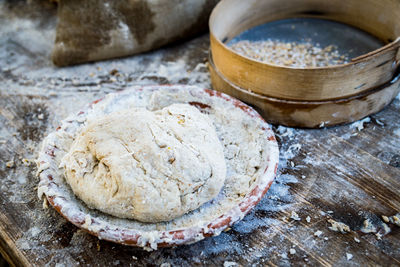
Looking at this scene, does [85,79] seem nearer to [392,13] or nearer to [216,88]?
[216,88]

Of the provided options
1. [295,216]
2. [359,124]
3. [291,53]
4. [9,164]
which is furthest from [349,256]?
[9,164]

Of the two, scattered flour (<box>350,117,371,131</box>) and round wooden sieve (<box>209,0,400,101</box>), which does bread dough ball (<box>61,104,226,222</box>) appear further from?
scattered flour (<box>350,117,371,131</box>)

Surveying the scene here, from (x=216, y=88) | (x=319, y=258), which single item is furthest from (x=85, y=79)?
(x=319, y=258)

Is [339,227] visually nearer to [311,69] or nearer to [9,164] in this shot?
[311,69]

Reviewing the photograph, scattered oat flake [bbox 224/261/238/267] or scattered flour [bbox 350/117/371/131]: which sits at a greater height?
scattered flour [bbox 350/117/371/131]

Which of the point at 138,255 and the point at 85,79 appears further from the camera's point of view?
the point at 85,79

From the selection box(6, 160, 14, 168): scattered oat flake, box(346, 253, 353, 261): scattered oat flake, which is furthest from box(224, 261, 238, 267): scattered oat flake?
box(6, 160, 14, 168): scattered oat flake

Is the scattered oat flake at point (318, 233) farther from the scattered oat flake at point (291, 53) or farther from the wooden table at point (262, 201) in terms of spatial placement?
the scattered oat flake at point (291, 53)
